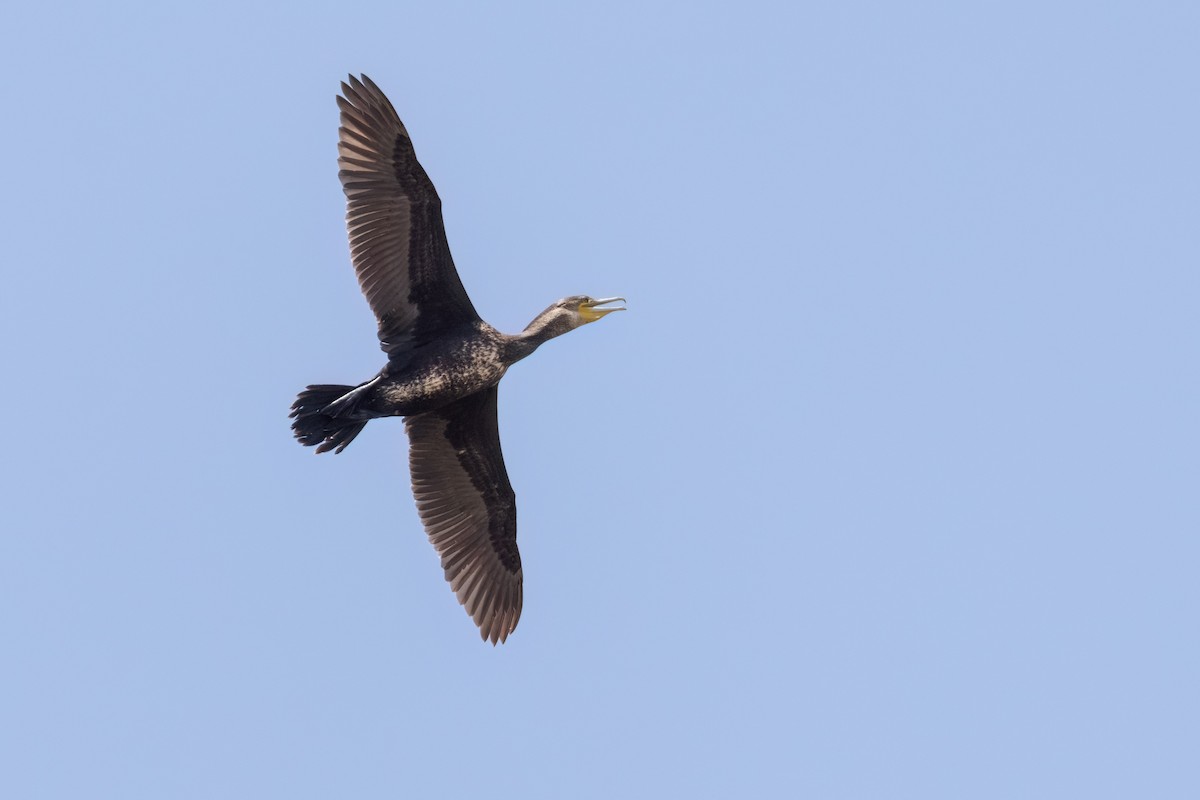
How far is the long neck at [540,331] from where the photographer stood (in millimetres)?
17766

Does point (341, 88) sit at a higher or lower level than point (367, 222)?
higher

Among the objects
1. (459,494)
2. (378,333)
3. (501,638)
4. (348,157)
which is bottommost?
(501,638)

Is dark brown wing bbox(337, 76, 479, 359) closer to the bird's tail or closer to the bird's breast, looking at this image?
the bird's breast

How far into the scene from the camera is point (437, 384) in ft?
56.7

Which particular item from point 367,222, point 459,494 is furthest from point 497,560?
point 367,222

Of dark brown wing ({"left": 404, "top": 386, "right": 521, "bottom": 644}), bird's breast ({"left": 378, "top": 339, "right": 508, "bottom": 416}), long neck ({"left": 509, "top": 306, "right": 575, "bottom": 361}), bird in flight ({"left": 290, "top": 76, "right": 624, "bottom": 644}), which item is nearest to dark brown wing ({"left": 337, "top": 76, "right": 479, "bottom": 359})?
bird in flight ({"left": 290, "top": 76, "right": 624, "bottom": 644})

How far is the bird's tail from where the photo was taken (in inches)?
666

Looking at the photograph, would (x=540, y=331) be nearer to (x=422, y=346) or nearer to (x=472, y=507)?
(x=422, y=346)

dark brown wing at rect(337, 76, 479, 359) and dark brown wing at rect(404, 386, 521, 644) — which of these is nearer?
dark brown wing at rect(337, 76, 479, 359)

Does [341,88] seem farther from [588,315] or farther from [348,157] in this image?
[588,315]

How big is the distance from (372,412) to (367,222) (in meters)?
1.72

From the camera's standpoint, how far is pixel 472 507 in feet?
61.4

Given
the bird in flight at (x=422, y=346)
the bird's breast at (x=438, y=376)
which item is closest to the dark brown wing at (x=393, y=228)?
the bird in flight at (x=422, y=346)

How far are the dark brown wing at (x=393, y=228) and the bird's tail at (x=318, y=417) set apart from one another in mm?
735
